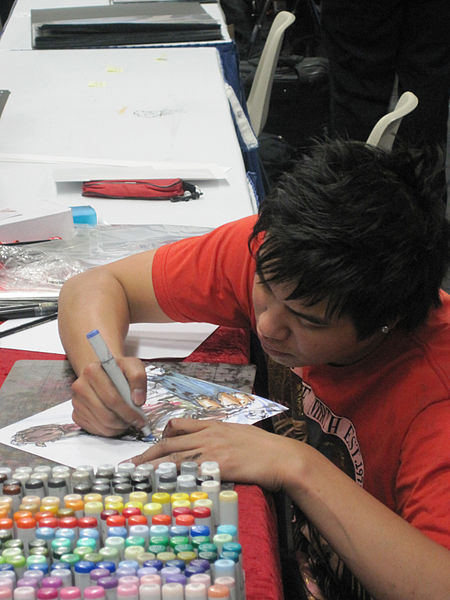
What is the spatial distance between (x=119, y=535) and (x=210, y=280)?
25.5 inches

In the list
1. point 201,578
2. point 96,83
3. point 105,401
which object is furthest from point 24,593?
point 96,83

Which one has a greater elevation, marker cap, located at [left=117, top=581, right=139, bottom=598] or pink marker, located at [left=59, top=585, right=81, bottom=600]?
marker cap, located at [left=117, top=581, right=139, bottom=598]

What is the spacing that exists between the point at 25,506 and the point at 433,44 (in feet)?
8.59

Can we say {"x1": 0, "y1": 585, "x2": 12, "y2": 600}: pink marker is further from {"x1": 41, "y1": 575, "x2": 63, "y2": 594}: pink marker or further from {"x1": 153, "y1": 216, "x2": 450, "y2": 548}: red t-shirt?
{"x1": 153, "y1": 216, "x2": 450, "y2": 548}: red t-shirt

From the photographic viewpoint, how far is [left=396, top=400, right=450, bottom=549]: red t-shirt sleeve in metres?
0.81

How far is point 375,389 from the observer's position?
1.00 metres

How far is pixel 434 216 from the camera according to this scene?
3.14 feet

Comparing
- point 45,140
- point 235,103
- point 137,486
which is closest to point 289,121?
point 235,103

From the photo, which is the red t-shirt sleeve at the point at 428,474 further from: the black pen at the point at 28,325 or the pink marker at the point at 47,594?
the black pen at the point at 28,325

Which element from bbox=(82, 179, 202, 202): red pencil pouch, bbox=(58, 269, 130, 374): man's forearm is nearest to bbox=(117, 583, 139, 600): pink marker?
bbox=(58, 269, 130, 374): man's forearm

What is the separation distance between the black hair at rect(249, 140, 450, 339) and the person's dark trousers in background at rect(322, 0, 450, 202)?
72.5 inches

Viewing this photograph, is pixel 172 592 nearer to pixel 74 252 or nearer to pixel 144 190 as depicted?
pixel 74 252

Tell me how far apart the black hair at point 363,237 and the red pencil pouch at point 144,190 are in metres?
0.75

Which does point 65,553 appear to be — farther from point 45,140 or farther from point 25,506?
point 45,140
